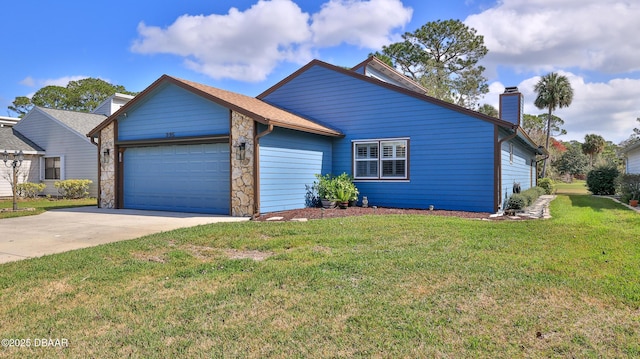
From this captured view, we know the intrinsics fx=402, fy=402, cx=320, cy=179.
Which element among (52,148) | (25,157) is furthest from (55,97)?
(52,148)

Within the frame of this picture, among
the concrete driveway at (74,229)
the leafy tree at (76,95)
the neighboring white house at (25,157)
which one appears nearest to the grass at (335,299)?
the concrete driveway at (74,229)

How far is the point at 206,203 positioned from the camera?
12023 mm

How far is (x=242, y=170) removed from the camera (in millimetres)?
11023

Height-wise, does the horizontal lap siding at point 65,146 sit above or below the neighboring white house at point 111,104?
below

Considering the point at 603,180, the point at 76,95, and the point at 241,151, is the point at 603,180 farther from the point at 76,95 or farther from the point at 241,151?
the point at 76,95

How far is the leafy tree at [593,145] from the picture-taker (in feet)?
152

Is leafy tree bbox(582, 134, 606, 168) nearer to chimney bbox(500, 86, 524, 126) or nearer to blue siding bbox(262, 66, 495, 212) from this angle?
chimney bbox(500, 86, 524, 126)

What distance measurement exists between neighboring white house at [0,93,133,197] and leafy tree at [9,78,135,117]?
18.8m

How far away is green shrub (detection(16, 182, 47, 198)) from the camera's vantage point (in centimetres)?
1969

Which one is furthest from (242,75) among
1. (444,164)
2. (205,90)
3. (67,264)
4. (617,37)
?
(67,264)

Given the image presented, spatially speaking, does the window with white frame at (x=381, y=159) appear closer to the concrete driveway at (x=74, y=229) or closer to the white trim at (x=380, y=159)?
the white trim at (x=380, y=159)

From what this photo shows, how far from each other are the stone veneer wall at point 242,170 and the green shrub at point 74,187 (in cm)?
1232

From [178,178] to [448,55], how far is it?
92.0 feet

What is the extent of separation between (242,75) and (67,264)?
1833 cm
